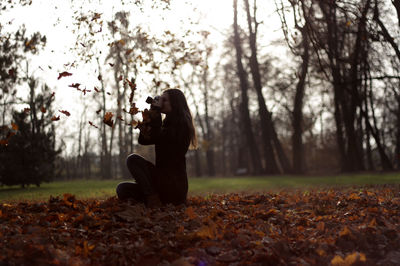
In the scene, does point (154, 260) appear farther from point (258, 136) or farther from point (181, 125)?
point (258, 136)

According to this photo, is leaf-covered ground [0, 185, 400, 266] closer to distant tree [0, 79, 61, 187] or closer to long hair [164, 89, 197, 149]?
long hair [164, 89, 197, 149]

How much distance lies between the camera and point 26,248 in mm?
3346

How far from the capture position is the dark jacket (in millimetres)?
5496

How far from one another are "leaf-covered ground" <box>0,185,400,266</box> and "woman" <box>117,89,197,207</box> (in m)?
0.27

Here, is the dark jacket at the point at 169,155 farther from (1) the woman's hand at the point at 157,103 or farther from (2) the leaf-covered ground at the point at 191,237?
(2) the leaf-covered ground at the point at 191,237

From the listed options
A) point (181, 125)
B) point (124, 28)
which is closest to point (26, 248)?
point (181, 125)

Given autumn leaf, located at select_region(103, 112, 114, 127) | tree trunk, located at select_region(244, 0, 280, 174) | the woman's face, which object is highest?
tree trunk, located at select_region(244, 0, 280, 174)

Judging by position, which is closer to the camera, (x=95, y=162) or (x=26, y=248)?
(x=26, y=248)

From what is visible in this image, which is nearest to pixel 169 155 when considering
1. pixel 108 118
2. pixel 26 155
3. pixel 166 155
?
pixel 166 155

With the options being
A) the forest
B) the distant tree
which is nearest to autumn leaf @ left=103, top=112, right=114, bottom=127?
the forest

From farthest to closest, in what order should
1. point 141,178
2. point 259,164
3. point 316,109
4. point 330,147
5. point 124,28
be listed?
1. point 330,147
2. point 316,109
3. point 259,164
4. point 124,28
5. point 141,178

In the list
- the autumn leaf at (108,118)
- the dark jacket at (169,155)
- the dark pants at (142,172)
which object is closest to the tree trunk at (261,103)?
the dark jacket at (169,155)

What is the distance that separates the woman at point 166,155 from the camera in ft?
18.1

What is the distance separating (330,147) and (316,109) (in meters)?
6.22
